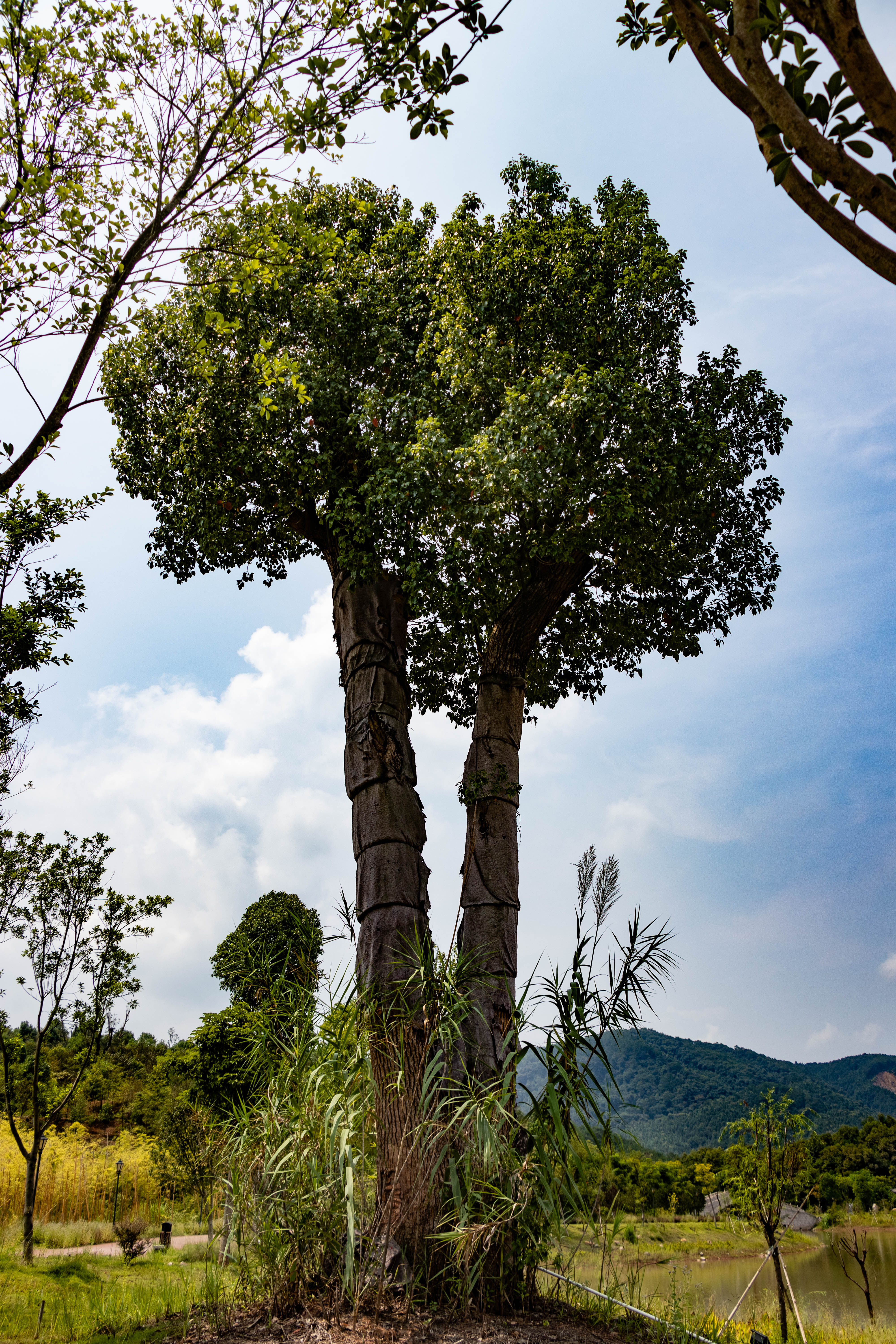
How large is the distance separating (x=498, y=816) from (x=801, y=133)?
4987 millimetres

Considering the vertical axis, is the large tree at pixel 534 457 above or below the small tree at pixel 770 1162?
above

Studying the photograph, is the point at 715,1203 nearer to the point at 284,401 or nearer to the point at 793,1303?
the point at 793,1303

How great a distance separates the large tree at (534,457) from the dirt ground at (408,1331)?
1.30 metres

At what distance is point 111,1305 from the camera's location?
472cm

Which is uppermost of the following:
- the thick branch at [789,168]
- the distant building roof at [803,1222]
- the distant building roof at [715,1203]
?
the thick branch at [789,168]

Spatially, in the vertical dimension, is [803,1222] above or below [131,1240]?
below

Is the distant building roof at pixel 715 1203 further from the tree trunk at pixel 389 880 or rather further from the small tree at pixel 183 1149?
the tree trunk at pixel 389 880

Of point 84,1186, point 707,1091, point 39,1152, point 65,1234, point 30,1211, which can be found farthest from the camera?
point 707,1091

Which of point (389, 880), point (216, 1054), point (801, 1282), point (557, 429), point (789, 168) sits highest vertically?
point (557, 429)

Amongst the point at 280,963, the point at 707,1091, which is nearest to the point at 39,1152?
the point at 280,963

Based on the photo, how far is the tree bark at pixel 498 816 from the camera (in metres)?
5.20

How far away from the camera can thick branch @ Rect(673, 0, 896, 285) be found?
68.9 inches

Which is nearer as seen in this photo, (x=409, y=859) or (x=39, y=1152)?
(x=409, y=859)

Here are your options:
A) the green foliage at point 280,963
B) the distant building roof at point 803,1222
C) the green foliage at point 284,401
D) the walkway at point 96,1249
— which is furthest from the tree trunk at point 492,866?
the distant building roof at point 803,1222
